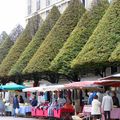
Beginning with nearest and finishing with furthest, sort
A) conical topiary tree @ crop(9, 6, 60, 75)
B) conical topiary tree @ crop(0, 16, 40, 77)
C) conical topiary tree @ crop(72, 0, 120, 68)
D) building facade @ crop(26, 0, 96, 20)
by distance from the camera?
conical topiary tree @ crop(72, 0, 120, 68) → conical topiary tree @ crop(9, 6, 60, 75) → conical topiary tree @ crop(0, 16, 40, 77) → building facade @ crop(26, 0, 96, 20)

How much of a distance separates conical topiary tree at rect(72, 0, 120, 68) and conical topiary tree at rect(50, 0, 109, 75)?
172 inches

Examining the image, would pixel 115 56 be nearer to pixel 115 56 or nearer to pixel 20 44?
pixel 115 56

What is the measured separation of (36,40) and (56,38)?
5.58 meters

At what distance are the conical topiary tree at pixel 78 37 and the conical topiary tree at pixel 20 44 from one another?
12972 mm

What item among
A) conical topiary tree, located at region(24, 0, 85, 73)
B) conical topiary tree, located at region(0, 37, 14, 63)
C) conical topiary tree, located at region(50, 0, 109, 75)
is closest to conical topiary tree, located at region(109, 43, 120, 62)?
conical topiary tree, located at region(50, 0, 109, 75)

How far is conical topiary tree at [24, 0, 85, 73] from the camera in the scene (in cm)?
4409

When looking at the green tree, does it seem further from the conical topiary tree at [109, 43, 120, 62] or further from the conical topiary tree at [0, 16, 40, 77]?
the conical topiary tree at [0, 16, 40, 77]

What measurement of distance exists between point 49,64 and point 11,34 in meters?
20.1

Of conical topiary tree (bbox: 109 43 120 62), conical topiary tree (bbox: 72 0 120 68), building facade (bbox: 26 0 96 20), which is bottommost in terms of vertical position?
conical topiary tree (bbox: 109 43 120 62)

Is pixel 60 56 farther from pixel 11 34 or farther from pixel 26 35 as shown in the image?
pixel 11 34

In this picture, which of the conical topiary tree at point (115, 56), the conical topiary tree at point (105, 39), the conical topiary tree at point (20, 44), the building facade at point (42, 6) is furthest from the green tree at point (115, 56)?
the building facade at point (42, 6)

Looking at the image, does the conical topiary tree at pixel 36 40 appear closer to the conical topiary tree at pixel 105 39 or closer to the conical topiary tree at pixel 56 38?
the conical topiary tree at pixel 56 38

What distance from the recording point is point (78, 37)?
41219mm

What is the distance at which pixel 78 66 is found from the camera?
3772 cm
